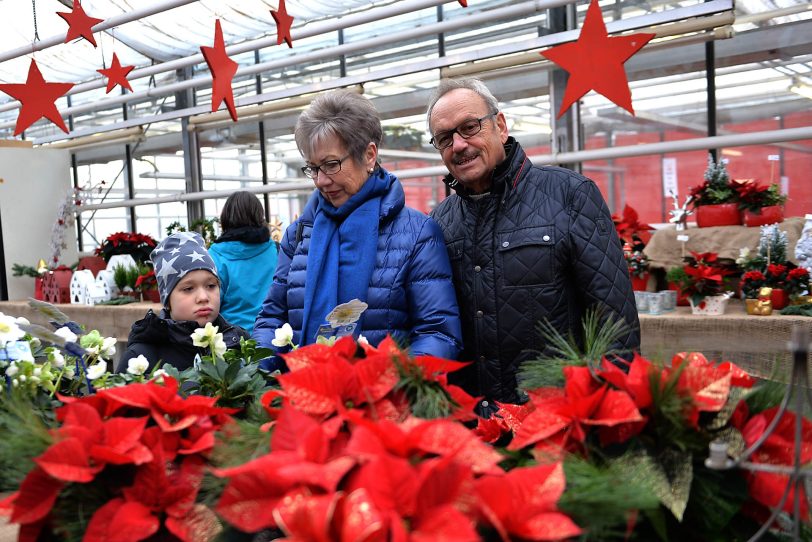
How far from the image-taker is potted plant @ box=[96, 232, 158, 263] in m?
5.90

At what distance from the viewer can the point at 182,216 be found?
9.23 meters

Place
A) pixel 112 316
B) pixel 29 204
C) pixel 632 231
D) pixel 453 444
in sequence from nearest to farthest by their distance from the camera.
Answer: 1. pixel 453 444
2. pixel 632 231
3. pixel 112 316
4. pixel 29 204

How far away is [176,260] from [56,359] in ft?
2.75

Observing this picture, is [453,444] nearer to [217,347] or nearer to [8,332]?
[217,347]

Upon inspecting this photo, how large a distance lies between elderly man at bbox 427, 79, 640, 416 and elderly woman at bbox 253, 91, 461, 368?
4.4 inches

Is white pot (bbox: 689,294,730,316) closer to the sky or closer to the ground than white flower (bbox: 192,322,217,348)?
closer to the ground

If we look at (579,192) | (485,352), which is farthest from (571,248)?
(485,352)

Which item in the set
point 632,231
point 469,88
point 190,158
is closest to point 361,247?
point 469,88

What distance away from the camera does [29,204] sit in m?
7.06

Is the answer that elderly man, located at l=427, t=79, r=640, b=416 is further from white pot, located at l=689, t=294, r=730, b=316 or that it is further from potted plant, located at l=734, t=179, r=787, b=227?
potted plant, located at l=734, t=179, r=787, b=227

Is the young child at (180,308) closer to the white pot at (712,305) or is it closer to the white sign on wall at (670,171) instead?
the white pot at (712,305)

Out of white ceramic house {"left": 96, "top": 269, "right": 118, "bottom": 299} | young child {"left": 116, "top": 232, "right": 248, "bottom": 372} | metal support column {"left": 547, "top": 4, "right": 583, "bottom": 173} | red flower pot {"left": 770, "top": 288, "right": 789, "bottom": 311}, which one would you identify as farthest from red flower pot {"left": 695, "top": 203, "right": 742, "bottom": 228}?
white ceramic house {"left": 96, "top": 269, "right": 118, "bottom": 299}

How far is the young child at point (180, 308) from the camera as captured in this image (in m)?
1.79

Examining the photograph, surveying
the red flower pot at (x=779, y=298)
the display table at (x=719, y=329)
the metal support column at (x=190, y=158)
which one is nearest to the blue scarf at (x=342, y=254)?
the display table at (x=719, y=329)
